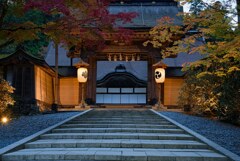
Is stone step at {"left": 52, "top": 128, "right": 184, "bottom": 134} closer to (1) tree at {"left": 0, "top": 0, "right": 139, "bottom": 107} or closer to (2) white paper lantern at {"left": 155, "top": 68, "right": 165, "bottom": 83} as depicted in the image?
(1) tree at {"left": 0, "top": 0, "right": 139, "bottom": 107}

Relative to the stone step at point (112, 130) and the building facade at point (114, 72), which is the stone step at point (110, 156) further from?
the building facade at point (114, 72)

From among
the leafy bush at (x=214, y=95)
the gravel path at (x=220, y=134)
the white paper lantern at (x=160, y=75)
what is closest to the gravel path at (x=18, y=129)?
the gravel path at (x=220, y=134)

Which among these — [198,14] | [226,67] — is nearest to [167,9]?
[226,67]

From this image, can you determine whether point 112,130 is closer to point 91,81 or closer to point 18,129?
point 18,129

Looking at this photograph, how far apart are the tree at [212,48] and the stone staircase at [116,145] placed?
2.36 metres

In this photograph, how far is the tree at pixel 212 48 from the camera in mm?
7336

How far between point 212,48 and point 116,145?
372 cm

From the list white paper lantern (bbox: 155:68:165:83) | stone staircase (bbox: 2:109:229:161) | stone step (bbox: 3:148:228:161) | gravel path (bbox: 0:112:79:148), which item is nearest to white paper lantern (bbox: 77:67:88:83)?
white paper lantern (bbox: 155:68:165:83)

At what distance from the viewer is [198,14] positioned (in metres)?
8.80

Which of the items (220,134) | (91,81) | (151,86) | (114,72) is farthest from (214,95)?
(114,72)

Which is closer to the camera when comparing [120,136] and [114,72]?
[120,136]

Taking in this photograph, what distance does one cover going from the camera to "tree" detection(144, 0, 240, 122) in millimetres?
7336

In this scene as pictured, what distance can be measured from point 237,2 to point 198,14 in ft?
4.35

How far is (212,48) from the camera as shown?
826cm
